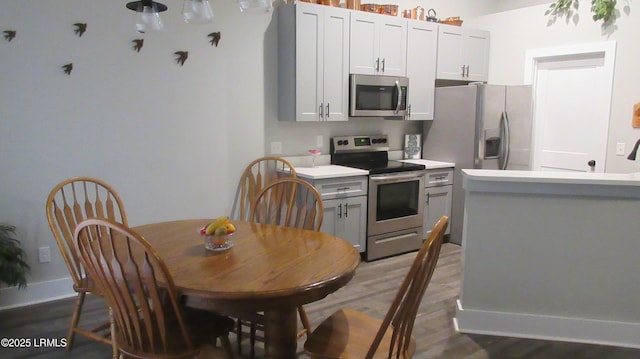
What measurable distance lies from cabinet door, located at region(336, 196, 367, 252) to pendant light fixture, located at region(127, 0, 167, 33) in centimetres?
228

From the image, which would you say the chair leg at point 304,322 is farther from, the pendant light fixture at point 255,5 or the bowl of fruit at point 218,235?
the pendant light fixture at point 255,5

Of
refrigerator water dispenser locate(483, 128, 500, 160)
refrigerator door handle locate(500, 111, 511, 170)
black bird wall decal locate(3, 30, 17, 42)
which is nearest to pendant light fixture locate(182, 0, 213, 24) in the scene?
black bird wall decal locate(3, 30, 17, 42)

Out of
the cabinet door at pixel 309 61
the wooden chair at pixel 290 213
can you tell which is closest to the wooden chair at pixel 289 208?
the wooden chair at pixel 290 213

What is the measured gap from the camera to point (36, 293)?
319cm

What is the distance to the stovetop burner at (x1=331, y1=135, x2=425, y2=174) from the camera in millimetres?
4367

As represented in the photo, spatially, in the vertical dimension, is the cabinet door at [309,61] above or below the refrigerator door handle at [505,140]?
above

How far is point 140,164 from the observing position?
3498 mm

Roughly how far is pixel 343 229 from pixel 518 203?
1645 mm

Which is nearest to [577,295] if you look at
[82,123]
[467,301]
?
[467,301]

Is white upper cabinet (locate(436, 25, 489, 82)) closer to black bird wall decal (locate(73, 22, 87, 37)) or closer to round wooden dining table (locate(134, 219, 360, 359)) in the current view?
round wooden dining table (locate(134, 219, 360, 359))

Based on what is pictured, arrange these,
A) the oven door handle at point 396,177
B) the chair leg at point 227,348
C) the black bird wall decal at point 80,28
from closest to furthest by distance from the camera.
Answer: the chair leg at point 227,348 → the black bird wall decal at point 80,28 → the oven door handle at point 396,177

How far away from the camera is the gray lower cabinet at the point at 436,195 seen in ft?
14.9

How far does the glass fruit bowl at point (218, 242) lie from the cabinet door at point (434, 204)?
9.51 feet

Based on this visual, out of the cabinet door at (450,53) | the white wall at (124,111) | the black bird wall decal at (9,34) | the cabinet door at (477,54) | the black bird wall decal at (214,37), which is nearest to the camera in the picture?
the black bird wall decal at (9,34)
